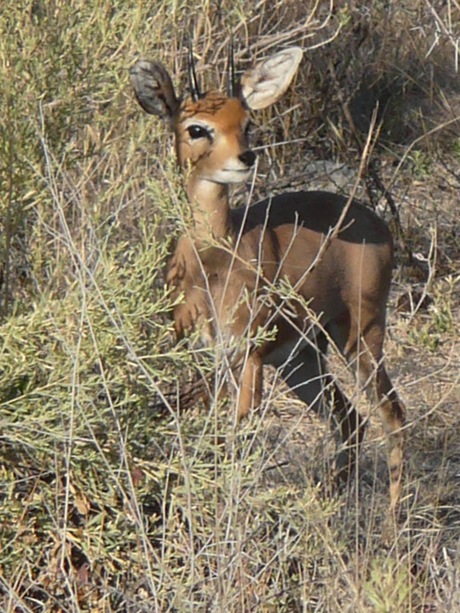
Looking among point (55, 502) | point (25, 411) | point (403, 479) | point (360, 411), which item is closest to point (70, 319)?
point (25, 411)

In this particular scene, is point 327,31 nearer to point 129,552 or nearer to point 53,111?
point 53,111

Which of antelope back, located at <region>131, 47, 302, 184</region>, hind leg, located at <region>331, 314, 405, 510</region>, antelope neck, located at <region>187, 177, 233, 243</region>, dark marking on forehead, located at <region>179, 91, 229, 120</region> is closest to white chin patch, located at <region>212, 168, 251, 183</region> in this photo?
antelope back, located at <region>131, 47, 302, 184</region>

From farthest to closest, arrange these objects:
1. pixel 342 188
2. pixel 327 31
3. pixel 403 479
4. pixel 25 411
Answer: pixel 327 31 < pixel 342 188 < pixel 403 479 < pixel 25 411

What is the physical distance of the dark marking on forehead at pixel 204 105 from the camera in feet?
16.9

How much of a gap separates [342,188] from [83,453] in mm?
3782

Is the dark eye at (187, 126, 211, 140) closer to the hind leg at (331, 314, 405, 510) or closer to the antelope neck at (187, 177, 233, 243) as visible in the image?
the antelope neck at (187, 177, 233, 243)

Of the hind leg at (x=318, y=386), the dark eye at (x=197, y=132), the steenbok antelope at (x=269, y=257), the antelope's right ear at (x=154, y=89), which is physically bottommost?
the hind leg at (x=318, y=386)

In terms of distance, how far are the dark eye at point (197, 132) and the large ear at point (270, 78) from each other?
1.52ft

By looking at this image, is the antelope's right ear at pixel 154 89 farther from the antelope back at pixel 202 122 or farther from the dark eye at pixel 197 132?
the dark eye at pixel 197 132

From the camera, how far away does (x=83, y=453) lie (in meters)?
3.97

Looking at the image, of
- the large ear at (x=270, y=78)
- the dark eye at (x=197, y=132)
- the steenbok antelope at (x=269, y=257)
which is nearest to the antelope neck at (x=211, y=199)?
the steenbok antelope at (x=269, y=257)

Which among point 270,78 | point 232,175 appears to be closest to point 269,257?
point 232,175

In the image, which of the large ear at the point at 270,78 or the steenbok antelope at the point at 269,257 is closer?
the steenbok antelope at the point at 269,257

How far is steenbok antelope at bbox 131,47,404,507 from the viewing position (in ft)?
16.5
